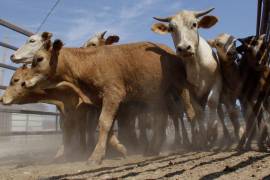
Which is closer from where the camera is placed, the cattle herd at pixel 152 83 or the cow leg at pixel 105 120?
the cow leg at pixel 105 120

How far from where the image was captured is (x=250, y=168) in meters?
3.51

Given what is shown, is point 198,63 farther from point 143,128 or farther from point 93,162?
point 93,162

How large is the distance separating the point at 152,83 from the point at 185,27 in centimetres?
101

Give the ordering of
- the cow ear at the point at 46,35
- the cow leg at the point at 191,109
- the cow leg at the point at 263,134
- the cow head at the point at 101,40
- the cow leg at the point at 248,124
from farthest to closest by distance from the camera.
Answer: the cow head at the point at 101,40 → the cow ear at the point at 46,35 → the cow leg at the point at 191,109 → the cow leg at the point at 248,124 → the cow leg at the point at 263,134

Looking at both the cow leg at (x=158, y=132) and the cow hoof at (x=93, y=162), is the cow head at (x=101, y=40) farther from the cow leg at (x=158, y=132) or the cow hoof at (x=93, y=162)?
the cow hoof at (x=93, y=162)

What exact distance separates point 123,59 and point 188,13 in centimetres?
135

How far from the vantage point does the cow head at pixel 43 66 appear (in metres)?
5.75

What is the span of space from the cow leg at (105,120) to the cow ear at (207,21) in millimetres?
2115

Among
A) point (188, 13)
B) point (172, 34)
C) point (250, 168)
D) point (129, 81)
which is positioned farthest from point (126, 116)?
point (250, 168)

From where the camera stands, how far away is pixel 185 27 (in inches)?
243

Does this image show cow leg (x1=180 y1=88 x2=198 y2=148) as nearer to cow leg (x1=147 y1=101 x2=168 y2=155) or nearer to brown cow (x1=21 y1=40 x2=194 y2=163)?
brown cow (x1=21 y1=40 x2=194 y2=163)

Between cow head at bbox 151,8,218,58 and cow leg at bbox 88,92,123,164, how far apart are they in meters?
1.18

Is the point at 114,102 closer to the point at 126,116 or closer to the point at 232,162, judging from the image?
the point at 126,116

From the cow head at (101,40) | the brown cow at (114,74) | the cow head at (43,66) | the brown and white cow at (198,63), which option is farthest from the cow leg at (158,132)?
the cow head at (101,40)
